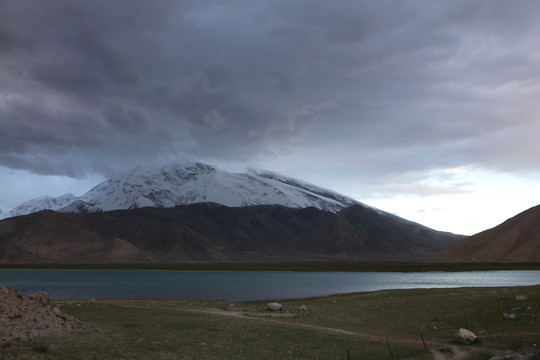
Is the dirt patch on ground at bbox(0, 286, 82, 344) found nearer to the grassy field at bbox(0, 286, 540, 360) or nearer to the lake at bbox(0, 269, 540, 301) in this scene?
the grassy field at bbox(0, 286, 540, 360)

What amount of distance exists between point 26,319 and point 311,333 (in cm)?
1861

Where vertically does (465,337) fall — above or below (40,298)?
below

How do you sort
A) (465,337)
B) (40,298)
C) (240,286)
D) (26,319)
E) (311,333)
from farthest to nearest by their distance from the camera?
(240,286) < (311,333) < (40,298) < (465,337) < (26,319)

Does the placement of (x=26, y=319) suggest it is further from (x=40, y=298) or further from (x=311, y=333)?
(x=311, y=333)

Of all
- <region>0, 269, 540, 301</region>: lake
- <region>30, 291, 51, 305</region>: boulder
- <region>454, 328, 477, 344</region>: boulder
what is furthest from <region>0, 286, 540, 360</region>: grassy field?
<region>0, 269, 540, 301</region>: lake

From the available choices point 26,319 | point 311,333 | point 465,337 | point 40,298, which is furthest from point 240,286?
point 26,319

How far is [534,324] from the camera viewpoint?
32.6 metres

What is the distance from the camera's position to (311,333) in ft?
107

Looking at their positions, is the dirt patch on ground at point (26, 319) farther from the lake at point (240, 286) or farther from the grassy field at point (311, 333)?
the lake at point (240, 286)

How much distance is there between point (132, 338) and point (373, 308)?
27097mm

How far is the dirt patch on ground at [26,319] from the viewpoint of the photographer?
24844 millimetres

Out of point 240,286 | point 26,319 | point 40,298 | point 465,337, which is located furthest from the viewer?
point 240,286

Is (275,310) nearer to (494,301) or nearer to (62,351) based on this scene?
(494,301)

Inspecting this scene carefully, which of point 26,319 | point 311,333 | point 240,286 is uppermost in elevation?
point 26,319
